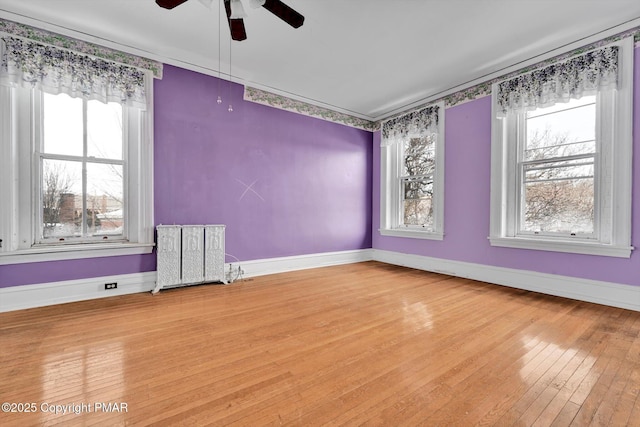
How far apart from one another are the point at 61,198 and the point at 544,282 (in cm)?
552

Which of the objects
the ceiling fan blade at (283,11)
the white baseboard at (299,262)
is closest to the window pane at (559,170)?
the white baseboard at (299,262)

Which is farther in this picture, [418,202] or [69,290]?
[418,202]

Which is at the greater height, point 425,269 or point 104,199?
point 104,199

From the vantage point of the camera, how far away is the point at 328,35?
2947 millimetres

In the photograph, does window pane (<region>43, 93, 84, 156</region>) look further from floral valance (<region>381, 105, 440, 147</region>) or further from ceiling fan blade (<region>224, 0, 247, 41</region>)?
floral valance (<region>381, 105, 440, 147</region>)

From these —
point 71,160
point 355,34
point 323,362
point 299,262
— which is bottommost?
point 323,362

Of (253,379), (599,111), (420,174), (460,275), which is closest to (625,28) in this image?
(599,111)

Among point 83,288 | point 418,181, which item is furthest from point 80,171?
point 418,181

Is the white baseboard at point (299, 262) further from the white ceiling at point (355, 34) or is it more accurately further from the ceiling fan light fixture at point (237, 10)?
the ceiling fan light fixture at point (237, 10)

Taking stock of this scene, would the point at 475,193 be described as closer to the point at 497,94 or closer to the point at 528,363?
the point at 497,94

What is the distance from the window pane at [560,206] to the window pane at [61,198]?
5.34 meters

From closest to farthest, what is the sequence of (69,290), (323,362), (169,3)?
(323,362) < (169,3) < (69,290)

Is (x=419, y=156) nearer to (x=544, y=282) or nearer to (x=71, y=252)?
(x=544, y=282)

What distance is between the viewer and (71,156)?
304cm
